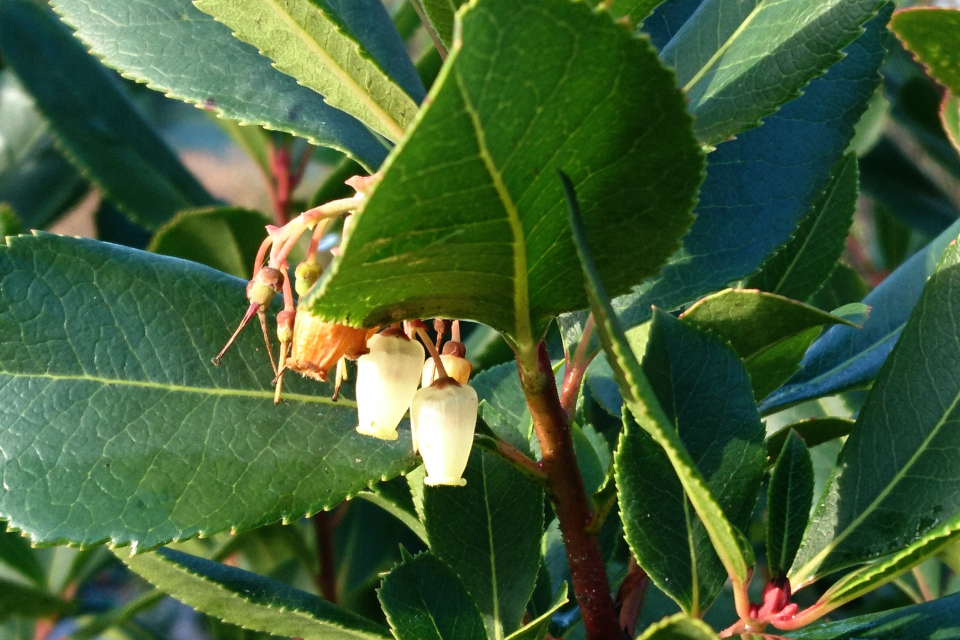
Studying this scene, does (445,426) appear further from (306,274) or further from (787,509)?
(787,509)

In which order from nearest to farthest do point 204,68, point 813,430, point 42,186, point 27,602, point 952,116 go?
1. point 204,68
2. point 813,430
3. point 952,116
4. point 27,602
5. point 42,186

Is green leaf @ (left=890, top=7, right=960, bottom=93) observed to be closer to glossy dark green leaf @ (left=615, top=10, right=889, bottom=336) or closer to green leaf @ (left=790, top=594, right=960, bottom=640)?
glossy dark green leaf @ (left=615, top=10, right=889, bottom=336)

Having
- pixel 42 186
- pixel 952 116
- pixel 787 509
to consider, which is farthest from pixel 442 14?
pixel 42 186

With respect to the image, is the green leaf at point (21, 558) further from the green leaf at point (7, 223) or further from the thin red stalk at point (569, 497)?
the thin red stalk at point (569, 497)

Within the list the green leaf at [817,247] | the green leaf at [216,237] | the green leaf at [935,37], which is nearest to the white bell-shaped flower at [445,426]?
the green leaf at [817,247]

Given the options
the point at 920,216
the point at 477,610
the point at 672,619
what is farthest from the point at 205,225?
the point at 920,216

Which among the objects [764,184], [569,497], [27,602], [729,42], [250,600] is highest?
[729,42]

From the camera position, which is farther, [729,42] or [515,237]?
[729,42]
